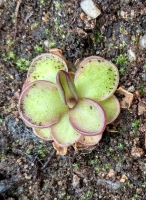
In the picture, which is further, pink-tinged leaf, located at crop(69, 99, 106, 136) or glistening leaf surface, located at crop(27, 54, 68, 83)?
glistening leaf surface, located at crop(27, 54, 68, 83)

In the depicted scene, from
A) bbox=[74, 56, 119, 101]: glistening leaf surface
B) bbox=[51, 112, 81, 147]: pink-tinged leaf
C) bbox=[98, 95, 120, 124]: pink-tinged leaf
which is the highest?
bbox=[74, 56, 119, 101]: glistening leaf surface

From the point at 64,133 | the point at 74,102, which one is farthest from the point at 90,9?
the point at 64,133

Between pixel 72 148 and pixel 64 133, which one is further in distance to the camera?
pixel 72 148

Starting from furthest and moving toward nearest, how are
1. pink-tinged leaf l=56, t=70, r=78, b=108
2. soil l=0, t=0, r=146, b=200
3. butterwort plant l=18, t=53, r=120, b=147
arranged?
soil l=0, t=0, r=146, b=200
butterwort plant l=18, t=53, r=120, b=147
pink-tinged leaf l=56, t=70, r=78, b=108

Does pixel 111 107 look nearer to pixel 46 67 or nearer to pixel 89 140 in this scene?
pixel 89 140

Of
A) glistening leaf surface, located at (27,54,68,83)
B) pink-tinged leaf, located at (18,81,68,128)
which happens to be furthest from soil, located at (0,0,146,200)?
pink-tinged leaf, located at (18,81,68,128)

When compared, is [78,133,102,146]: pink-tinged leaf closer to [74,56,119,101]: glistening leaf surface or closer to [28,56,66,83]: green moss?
[74,56,119,101]: glistening leaf surface

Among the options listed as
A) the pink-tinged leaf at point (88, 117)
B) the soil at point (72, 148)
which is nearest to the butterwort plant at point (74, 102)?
the pink-tinged leaf at point (88, 117)
